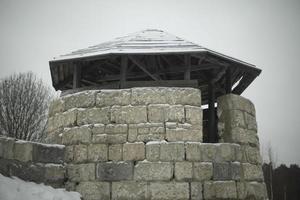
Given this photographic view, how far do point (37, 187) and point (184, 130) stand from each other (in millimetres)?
2587

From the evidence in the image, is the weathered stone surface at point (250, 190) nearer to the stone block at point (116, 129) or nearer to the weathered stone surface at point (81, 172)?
the stone block at point (116, 129)

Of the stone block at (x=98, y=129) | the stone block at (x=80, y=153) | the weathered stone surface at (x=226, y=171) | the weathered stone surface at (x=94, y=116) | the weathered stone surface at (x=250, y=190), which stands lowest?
the weathered stone surface at (x=250, y=190)

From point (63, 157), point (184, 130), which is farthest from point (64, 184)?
point (184, 130)

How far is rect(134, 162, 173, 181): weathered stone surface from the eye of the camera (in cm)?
474

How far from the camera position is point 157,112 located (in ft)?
16.7

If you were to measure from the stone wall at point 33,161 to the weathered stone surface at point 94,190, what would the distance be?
0.42 m

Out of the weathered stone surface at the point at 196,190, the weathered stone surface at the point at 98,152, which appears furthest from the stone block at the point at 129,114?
the weathered stone surface at the point at 196,190

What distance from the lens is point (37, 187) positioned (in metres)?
4.55

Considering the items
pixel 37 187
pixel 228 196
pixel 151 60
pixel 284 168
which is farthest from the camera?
pixel 284 168

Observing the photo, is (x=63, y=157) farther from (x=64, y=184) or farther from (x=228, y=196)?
(x=228, y=196)

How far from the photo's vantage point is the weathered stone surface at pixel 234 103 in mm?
5586

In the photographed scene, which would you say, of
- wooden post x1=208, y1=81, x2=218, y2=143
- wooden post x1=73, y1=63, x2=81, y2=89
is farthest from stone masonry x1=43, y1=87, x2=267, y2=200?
wooden post x1=208, y1=81, x2=218, y2=143

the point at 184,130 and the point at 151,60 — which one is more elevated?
the point at 151,60

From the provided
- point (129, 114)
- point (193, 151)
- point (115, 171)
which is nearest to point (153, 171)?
point (115, 171)
